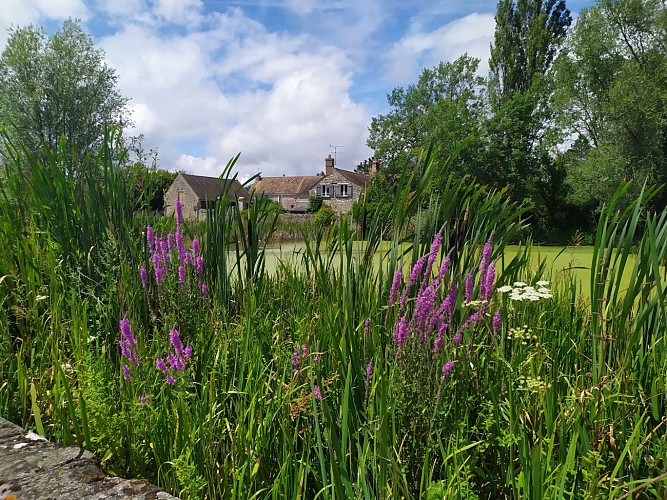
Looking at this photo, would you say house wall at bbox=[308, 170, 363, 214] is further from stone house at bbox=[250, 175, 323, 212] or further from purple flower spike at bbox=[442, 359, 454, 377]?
purple flower spike at bbox=[442, 359, 454, 377]

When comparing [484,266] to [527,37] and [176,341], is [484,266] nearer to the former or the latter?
[176,341]

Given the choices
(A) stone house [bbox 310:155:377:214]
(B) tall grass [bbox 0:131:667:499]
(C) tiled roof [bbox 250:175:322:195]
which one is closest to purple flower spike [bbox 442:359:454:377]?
(B) tall grass [bbox 0:131:667:499]

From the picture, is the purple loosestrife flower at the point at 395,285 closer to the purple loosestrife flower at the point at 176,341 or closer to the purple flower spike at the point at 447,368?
the purple flower spike at the point at 447,368

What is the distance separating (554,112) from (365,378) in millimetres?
23192

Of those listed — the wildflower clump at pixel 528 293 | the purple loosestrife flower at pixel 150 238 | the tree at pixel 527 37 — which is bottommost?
the wildflower clump at pixel 528 293

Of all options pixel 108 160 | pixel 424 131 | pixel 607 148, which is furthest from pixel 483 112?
pixel 108 160

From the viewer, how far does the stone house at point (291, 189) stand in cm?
4047

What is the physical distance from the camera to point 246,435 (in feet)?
2.87

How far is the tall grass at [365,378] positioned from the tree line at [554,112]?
14939 mm

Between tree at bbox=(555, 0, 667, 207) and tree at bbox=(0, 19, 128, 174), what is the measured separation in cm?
1770

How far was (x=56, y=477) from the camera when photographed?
84 cm

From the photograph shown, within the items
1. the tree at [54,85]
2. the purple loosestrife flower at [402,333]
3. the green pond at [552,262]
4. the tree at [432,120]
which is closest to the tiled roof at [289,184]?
the tree at [432,120]

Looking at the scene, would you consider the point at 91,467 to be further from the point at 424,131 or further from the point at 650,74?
the point at 424,131

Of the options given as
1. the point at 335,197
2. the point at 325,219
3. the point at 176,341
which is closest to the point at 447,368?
the point at 176,341
